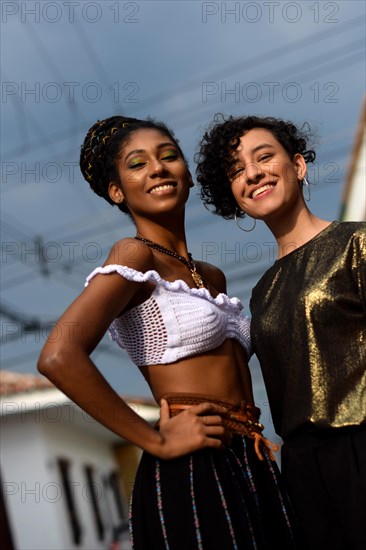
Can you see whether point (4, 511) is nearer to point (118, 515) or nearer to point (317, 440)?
point (317, 440)

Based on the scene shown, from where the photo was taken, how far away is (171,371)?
9.80 ft

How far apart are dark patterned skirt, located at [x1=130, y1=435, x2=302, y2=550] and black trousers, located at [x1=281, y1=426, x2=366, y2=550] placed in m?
0.06

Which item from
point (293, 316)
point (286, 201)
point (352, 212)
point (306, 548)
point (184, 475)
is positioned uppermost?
point (352, 212)

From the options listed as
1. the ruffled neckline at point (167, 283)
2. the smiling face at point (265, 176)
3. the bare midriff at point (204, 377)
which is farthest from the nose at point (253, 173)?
the bare midriff at point (204, 377)

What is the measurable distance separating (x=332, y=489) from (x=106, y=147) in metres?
1.28

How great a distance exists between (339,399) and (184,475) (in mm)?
495

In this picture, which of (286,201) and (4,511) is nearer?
(286,201)

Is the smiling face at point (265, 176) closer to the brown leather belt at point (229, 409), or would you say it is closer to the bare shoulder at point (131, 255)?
the bare shoulder at point (131, 255)

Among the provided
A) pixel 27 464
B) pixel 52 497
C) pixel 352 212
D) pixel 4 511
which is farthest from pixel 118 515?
pixel 4 511

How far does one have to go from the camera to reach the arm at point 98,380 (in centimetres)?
279

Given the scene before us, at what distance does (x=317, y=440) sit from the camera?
9.84 ft

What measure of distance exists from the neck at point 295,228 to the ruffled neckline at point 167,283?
0.25 m

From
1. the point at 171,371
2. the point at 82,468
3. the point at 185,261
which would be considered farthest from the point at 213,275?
the point at 82,468

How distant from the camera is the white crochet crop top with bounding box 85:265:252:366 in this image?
9.73ft
